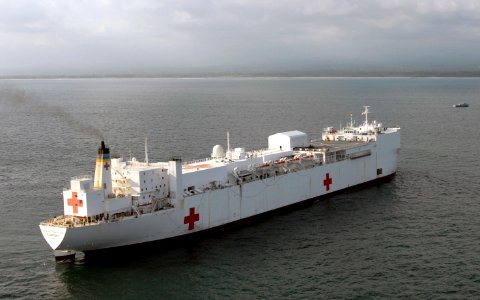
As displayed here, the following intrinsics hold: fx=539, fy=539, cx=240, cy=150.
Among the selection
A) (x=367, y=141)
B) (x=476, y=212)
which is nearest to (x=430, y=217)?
(x=476, y=212)

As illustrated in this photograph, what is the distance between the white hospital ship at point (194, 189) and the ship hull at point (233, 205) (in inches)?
1.4

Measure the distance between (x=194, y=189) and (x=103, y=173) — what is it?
4.28 m

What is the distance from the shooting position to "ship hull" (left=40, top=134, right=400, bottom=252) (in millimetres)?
19500

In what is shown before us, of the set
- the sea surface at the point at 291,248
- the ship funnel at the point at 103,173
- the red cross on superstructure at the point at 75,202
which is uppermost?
the ship funnel at the point at 103,173

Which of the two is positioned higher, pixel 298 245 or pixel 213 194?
pixel 213 194

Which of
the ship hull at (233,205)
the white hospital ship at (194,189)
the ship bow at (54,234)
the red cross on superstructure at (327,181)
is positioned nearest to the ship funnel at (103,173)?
the white hospital ship at (194,189)

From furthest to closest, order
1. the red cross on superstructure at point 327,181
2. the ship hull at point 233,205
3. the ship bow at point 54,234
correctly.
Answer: the red cross on superstructure at point 327,181, the ship hull at point 233,205, the ship bow at point 54,234

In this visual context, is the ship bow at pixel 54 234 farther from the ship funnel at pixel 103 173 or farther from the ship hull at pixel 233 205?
the ship funnel at pixel 103 173

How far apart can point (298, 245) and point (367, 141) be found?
14.2 meters

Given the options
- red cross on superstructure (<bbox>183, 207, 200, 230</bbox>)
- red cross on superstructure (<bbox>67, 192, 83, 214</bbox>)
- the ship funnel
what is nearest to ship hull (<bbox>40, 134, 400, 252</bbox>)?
red cross on superstructure (<bbox>183, 207, 200, 230</bbox>)

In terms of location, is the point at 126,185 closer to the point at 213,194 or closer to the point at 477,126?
the point at 213,194

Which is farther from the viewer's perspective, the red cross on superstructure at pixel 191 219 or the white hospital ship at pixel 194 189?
the red cross on superstructure at pixel 191 219

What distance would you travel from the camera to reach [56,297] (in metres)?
17.1

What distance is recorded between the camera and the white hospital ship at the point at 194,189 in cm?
1966
